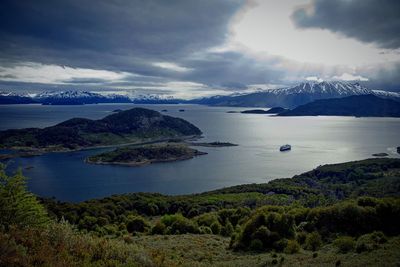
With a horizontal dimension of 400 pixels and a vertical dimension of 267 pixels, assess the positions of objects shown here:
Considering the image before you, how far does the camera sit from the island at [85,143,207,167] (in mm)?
155875

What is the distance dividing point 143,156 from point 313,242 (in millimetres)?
143514

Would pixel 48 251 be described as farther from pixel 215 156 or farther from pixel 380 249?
pixel 215 156

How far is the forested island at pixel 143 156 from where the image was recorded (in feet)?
511

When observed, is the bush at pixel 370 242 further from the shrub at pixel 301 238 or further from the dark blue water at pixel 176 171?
the dark blue water at pixel 176 171

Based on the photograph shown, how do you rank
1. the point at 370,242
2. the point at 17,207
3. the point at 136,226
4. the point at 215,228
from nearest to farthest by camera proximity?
the point at 17,207, the point at 370,242, the point at 215,228, the point at 136,226

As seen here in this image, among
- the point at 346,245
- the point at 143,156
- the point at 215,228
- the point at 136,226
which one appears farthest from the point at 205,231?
the point at 143,156

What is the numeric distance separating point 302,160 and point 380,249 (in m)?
145

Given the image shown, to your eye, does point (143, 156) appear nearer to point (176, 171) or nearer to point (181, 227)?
point (176, 171)

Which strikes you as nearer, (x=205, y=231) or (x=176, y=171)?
(x=205, y=231)

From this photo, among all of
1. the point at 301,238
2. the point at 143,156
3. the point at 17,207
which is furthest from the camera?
the point at 143,156

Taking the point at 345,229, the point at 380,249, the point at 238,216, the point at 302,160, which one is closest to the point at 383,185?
the point at 302,160

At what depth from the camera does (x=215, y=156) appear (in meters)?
166

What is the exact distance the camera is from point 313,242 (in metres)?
24.9

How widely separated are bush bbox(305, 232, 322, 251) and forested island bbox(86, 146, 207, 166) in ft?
433
